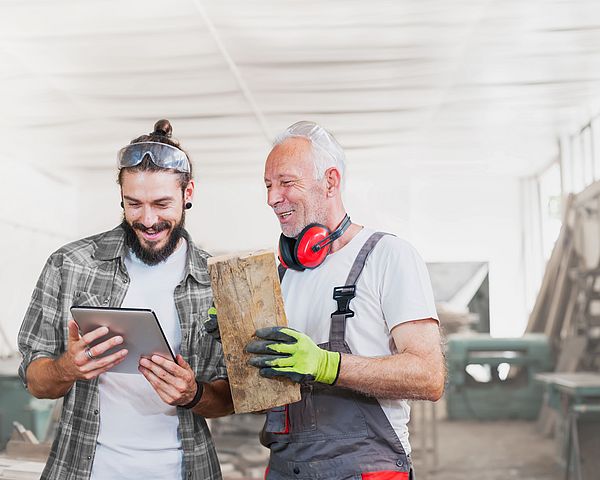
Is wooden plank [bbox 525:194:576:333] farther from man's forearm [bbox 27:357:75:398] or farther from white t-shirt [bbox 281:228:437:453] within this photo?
man's forearm [bbox 27:357:75:398]

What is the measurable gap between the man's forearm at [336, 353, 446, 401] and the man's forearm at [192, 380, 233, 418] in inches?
17.8

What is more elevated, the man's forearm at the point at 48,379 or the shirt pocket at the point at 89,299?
the shirt pocket at the point at 89,299

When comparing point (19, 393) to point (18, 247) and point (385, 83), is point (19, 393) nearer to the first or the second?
point (18, 247)

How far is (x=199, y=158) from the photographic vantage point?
5.13 m

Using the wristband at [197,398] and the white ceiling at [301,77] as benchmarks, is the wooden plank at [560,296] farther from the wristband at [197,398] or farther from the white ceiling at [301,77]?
the wristband at [197,398]

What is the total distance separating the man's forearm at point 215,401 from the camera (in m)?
2.02

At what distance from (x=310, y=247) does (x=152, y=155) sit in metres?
0.55

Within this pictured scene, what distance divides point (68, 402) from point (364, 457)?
799mm

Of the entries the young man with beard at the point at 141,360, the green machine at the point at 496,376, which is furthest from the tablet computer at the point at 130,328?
the green machine at the point at 496,376

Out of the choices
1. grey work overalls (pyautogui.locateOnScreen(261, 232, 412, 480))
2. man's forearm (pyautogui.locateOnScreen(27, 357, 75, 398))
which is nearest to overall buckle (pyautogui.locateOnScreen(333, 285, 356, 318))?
grey work overalls (pyautogui.locateOnScreen(261, 232, 412, 480))

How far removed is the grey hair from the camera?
1960 mm

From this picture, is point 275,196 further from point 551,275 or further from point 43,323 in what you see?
point 551,275

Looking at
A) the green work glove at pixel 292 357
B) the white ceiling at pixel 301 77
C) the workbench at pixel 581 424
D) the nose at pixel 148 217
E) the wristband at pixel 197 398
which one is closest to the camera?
the green work glove at pixel 292 357

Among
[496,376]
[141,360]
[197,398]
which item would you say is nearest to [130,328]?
[141,360]
